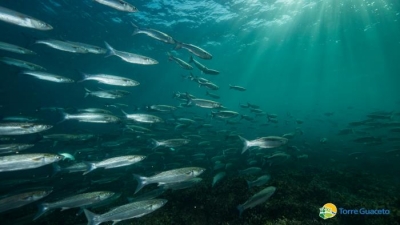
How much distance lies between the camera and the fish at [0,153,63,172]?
4477 millimetres

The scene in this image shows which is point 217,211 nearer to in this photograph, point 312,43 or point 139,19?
point 139,19

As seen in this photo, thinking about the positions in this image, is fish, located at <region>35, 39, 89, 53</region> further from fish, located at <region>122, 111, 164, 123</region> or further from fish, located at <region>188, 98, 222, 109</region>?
fish, located at <region>188, 98, 222, 109</region>

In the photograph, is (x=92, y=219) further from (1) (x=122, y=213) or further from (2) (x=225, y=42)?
(2) (x=225, y=42)

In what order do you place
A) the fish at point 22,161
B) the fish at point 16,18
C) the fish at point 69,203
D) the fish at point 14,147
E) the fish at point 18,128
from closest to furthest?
the fish at point 22,161, the fish at point 69,203, the fish at point 16,18, the fish at point 18,128, the fish at point 14,147

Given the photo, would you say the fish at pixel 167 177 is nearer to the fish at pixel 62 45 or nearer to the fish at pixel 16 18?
the fish at pixel 16 18

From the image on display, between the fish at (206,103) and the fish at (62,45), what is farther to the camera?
the fish at (206,103)

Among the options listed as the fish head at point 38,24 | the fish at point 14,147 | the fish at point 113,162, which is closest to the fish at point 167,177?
the fish at point 113,162

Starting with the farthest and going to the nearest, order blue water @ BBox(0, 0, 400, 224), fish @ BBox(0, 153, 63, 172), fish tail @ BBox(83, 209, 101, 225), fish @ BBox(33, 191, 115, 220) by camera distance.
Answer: blue water @ BBox(0, 0, 400, 224) < fish @ BBox(33, 191, 115, 220) < fish @ BBox(0, 153, 63, 172) < fish tail @ BBox(83, 209, 101, 225)

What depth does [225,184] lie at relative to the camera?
23.4 feet

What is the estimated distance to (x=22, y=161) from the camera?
4586mm

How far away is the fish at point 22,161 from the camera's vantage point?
14.7 ft

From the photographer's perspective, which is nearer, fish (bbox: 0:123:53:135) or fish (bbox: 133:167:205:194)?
fish (bbox: 133:167:205:194)

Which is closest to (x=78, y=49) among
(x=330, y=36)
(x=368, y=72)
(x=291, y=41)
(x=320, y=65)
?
(x=291, y=41)

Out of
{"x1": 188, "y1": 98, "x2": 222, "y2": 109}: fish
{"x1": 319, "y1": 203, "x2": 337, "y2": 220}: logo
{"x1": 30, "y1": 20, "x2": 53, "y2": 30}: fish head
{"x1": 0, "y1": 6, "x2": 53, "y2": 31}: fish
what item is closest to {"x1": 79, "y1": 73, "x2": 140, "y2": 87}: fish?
{"x1": 30, "y1": 20, "x2": 53, "y2": 30}: fish head
